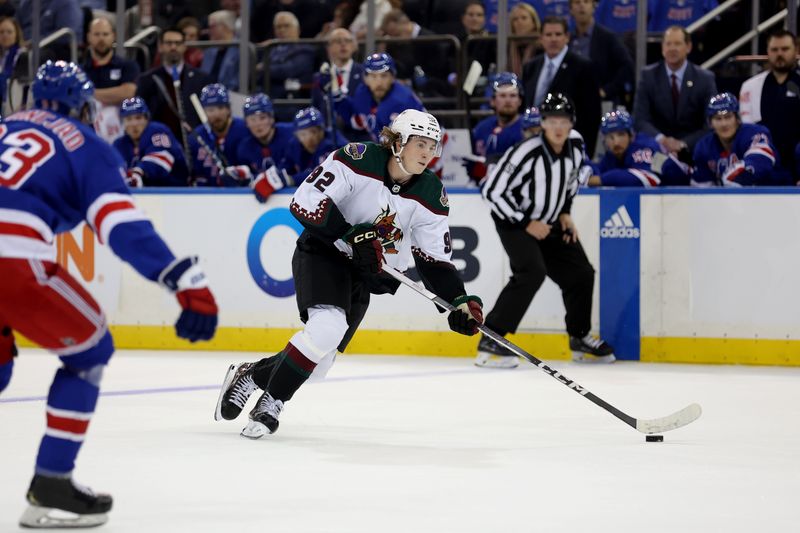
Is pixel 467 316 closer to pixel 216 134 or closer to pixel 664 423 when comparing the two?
pixel 664 423

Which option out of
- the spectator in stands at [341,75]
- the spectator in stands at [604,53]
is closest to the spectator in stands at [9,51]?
the spectator in stands at [341,75]

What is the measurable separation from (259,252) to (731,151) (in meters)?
2.91

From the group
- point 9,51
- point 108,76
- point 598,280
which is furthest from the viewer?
point 9,51

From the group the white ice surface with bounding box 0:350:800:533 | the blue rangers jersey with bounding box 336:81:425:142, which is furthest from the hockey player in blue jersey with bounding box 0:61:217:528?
the blue rangers jersey with bounding box 336:81:425:142

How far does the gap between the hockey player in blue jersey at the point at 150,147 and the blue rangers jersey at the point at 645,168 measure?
284 centimetres

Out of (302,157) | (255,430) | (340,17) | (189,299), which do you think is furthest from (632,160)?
(189,299)

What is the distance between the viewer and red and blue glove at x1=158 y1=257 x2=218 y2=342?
10.2 ft

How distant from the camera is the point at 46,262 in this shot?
3158 mm

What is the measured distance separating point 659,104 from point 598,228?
1260 millimetres

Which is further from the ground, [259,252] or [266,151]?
[266,151]

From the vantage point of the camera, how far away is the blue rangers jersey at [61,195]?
10.2 ft

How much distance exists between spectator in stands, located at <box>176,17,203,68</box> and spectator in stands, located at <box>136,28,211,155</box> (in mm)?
441

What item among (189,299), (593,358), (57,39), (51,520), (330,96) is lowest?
(593,358)

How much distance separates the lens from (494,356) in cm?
730
